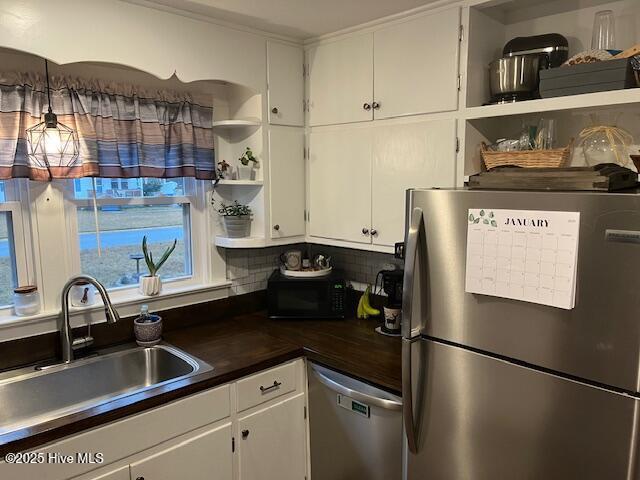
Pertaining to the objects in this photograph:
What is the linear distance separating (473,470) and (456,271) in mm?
629

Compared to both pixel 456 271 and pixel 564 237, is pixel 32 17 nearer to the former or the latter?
pixel 456 271

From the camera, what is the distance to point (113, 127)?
214cm

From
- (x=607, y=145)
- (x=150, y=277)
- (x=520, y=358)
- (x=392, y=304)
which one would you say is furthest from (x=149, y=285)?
(x=607, y=145)

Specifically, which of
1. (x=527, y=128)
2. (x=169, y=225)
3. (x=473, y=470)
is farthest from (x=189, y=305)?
(x=527, y=128)

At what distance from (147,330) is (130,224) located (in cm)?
52

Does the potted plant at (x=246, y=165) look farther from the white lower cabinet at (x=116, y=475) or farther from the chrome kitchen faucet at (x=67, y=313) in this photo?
the white lower cabinet at (x=116, y=475)

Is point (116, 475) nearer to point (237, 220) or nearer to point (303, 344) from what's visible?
point (303, 344)

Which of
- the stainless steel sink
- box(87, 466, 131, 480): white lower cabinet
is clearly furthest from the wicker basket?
box(87, 466, 131, 480): white lower cabinet

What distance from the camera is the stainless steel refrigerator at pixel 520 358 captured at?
1.20 meters

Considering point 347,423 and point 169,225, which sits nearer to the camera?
point 347,423

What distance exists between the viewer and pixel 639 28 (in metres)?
1.75

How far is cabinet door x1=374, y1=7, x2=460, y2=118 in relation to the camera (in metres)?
1.99

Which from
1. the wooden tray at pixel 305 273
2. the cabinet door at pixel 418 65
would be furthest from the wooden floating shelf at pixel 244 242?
the cabinet door at pixel 418 65

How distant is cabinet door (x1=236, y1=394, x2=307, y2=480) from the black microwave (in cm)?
48
